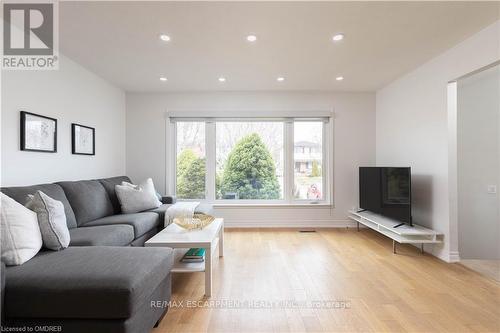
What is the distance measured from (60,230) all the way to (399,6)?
3229 mm

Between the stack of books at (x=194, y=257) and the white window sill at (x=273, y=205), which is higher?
the white window sill at (x=273, y=205)

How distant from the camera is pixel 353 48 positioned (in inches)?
110

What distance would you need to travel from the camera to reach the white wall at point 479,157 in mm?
3311

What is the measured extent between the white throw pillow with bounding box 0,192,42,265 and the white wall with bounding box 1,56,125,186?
94 cm

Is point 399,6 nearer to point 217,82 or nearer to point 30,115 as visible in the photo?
point 217,82

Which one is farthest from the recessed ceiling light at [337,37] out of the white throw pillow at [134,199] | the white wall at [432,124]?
the white throw pillow at [134,199]

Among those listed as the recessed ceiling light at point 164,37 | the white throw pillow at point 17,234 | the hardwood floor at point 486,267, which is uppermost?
the recessed ceiling light at point 164,37

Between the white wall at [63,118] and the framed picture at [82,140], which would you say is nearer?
the white wall at [63,118]

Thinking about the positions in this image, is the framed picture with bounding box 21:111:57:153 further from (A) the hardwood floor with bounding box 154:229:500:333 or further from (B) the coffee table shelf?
(A) the hardwood floor with bounding box 154:229:500:333

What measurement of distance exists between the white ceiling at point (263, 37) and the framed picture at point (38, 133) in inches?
34.0

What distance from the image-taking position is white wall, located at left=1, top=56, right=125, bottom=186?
93.4 inches

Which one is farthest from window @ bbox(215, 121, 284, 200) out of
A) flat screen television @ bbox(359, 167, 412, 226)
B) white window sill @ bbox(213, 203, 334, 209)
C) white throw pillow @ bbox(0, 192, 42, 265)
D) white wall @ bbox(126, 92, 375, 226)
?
white throw pillow @ bbox(0, 192, 42, 265)

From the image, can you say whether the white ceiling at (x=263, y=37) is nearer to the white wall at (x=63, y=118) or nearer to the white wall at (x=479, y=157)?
the white wall at (x=63, y=118)

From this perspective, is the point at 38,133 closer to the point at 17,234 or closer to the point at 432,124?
the point at 17,234
